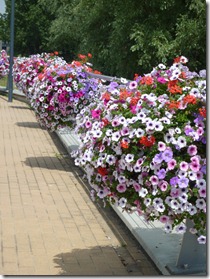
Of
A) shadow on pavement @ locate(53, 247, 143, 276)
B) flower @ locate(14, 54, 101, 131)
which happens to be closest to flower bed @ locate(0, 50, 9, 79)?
flower @ locate(14, 54, 101, 131)

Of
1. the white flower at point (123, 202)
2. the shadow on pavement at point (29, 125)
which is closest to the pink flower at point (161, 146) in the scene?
the white flower at point (123, 202)

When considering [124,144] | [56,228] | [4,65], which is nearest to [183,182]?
[124,144]

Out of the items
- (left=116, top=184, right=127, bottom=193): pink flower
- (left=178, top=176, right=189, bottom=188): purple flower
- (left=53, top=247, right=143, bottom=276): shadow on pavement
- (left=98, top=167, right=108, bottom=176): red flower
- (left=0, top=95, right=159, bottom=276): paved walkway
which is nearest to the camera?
(left=178, top=176, right=189, bottom=188): purple flower

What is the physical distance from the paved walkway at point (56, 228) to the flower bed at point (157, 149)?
99 cm

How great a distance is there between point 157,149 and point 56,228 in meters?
2.52

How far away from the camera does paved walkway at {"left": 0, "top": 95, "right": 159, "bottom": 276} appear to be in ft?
16.3

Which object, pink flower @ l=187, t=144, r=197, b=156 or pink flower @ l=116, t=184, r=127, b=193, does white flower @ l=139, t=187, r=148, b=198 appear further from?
pink flower @ l=187, t=144, r=197, b=156

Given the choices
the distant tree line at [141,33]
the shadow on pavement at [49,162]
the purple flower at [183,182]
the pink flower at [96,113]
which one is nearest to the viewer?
the purple flower at [183,182]

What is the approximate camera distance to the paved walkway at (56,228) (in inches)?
195

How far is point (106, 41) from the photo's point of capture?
68.3 feet

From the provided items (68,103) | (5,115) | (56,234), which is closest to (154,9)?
(5,115)

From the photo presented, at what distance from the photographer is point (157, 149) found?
152 inches

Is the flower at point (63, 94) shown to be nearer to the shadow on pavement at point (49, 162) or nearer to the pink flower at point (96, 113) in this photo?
the shadow on pavement at point (49, 162)

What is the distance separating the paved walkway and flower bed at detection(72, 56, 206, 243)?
991 millimetres
